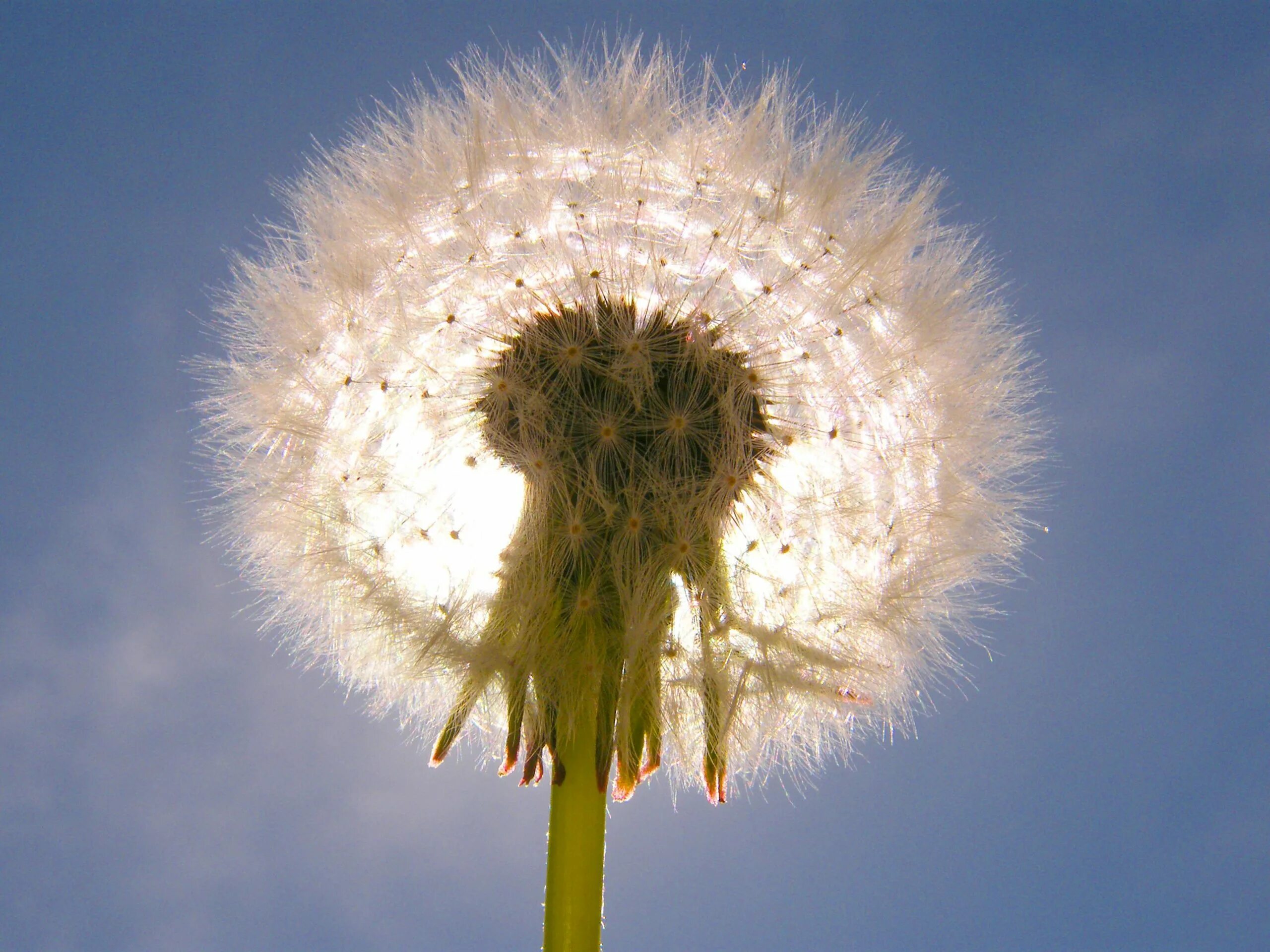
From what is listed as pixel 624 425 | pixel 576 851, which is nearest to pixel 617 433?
pixel 624 425

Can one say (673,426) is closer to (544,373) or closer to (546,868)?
(544,373)

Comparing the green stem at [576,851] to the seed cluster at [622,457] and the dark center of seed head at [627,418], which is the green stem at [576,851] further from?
the dark center of seed head at [627,418]

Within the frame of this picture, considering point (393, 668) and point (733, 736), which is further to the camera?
point (393, 668)

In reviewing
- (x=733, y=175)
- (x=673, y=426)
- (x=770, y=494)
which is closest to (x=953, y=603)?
(x=770, y=494)

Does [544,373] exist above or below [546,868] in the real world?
above

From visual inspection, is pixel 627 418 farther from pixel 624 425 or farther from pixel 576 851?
pixel 576 851

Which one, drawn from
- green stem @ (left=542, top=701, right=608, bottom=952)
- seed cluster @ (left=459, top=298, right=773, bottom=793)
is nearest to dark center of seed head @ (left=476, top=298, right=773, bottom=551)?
seed cluster @ (left=459, top=298, right=773, bottom=793)

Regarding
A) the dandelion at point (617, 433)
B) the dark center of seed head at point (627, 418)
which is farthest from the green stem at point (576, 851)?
the dark center of seed head at point (627, 418)
